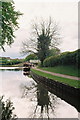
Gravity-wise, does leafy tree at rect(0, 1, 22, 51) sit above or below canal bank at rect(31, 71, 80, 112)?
above

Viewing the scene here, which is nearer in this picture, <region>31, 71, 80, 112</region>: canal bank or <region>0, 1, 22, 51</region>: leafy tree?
<region>31, 71, 80, 112</region>: canal bank

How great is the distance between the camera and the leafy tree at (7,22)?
428 inches

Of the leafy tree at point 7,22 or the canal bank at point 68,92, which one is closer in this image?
the canal bank at point 68,92

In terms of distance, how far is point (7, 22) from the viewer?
11.9 metres

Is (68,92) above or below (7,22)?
below

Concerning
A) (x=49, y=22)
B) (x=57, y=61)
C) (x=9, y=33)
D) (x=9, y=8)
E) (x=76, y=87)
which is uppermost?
(x=49, y=22)

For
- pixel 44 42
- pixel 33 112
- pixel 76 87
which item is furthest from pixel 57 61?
pixel 33 112

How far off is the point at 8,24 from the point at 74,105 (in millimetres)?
7070

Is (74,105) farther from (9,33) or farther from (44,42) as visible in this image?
(44,42)

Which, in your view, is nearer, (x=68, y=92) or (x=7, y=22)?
(x=68, y=92)

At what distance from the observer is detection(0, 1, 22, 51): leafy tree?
10875mm

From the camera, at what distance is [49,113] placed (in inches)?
268

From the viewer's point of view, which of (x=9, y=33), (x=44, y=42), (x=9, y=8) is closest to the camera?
(x=9, y=8)

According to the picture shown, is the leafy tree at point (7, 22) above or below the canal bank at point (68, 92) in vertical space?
above
